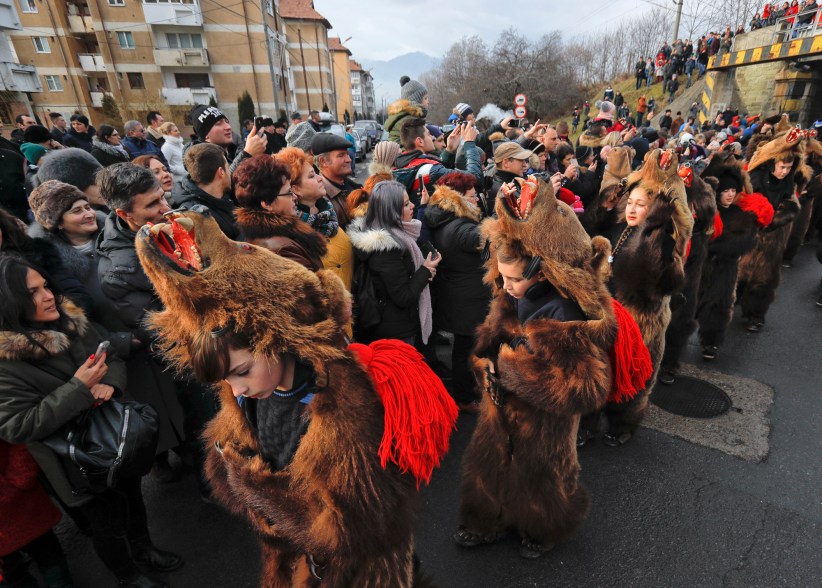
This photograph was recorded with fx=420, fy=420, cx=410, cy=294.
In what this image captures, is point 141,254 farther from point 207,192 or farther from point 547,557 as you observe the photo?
point 547,557

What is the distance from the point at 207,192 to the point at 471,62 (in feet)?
151

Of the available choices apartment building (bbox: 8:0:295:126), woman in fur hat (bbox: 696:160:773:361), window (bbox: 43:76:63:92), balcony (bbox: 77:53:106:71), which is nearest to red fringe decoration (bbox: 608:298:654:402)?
woman in fur hat (bbox: 696:160:773:361)

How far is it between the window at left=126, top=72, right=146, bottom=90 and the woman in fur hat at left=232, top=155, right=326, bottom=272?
36.6 metres

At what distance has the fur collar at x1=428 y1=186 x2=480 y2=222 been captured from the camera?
3266mm

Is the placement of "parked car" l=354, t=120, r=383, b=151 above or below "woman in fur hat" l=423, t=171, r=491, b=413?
above

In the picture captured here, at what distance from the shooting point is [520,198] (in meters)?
1.93

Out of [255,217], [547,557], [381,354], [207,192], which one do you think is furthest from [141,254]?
[547,557]

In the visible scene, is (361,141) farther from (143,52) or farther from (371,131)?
(143,52)

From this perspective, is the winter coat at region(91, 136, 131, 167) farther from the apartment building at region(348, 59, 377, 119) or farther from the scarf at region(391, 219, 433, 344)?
the apartment building at region(348, 59, 377, 119)

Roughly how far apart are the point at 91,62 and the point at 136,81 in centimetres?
328

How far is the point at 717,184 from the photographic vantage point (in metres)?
4.13

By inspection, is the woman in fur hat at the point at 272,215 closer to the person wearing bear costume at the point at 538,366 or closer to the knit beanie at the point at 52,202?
the person wearing bear costume at the point at 538,366

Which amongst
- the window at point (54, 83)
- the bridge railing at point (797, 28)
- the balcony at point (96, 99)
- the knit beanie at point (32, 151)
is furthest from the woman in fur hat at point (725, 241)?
the window at point (54, 83)

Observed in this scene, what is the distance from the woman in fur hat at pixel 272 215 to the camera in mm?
2232
